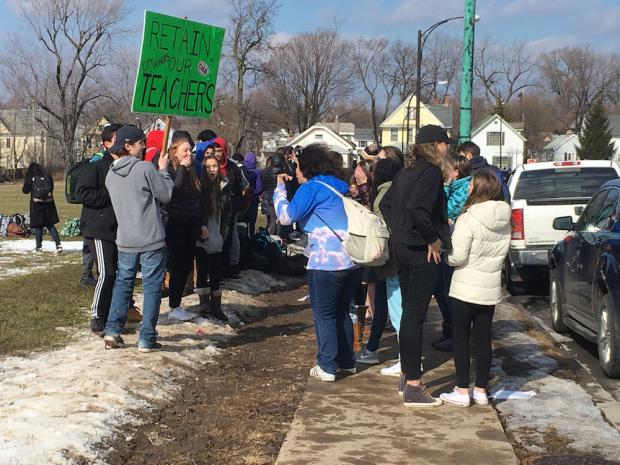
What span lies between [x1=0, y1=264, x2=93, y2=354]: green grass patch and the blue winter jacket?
105 inches

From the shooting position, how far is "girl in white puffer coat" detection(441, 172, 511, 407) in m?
5.58

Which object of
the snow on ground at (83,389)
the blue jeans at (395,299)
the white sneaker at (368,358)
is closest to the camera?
the snow on ground at (83,389)

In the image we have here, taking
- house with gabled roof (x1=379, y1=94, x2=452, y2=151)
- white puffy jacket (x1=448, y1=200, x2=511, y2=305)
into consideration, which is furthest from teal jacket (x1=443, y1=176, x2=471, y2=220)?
house with gabled roof (x1=379, y1=94, x2=452, y2=151)

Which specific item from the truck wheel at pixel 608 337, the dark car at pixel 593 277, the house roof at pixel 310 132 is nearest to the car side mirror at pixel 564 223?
the dark car at pixel 593 277

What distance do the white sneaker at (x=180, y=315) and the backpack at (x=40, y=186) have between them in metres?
7.08

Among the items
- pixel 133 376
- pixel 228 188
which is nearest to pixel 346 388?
pixel 133 376

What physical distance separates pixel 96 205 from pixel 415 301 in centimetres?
323

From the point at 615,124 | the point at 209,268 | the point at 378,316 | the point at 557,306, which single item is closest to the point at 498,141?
the point at 615,124

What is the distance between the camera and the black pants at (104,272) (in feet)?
23.9

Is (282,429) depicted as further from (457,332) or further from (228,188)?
(228,188)

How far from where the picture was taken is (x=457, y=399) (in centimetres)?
572

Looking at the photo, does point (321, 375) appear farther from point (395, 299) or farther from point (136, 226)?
point (136, 226)

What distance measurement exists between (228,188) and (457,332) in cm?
377

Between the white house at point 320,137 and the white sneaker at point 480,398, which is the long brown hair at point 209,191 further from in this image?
the white house at point 320,137
